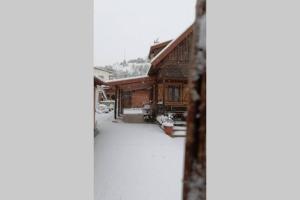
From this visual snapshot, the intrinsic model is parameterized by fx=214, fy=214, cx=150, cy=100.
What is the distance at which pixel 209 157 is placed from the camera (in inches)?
28.0

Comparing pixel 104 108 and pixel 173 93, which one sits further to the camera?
pixel 104 108

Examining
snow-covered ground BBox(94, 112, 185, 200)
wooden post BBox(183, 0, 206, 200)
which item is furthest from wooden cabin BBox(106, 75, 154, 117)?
wooden post BBox(183, 0, 206, 200)

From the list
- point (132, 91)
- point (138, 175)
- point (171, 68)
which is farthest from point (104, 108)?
A: point (138, 175)

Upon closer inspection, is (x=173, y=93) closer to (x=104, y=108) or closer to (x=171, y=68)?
(x=171, y=68)

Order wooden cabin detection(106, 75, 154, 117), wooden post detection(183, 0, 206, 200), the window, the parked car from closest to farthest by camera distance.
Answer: wooden post detection(183, 0, 206, 200)
the window
wooden cabin detection(106, 75, 154, 117)
the parked car

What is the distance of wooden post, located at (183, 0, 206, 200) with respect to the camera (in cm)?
54

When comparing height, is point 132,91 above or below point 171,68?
below

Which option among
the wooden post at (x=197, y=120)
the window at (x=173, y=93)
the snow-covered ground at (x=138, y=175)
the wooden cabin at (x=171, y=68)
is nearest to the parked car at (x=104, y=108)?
the wooden cabin at (x=171, y=68)

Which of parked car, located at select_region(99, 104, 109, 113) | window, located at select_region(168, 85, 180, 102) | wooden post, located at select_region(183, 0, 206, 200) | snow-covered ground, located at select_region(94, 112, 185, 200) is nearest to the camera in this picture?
wooden post, located at select_region(183, 0, 206, 200)

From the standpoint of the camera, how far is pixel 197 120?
1.81ft

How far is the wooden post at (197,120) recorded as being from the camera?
0.54 m

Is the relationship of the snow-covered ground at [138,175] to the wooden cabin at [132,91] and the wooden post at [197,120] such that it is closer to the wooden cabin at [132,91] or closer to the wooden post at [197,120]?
the wooden post at [197,120]

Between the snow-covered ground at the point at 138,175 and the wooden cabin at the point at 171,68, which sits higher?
the wooden cabin at the point at 171,68

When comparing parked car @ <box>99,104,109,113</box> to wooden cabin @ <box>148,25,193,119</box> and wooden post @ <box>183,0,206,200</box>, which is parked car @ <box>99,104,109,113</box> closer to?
wooden cabin @ <box>148,25,193,119</box>
